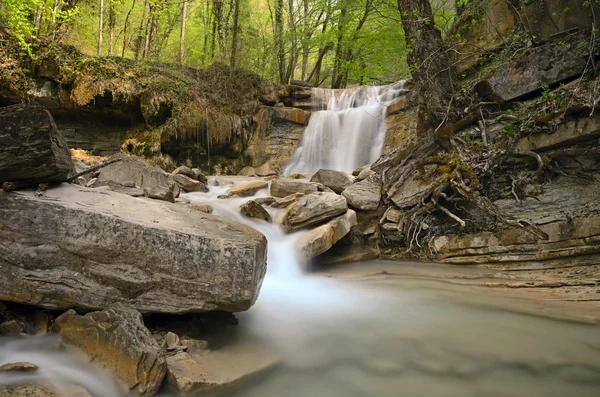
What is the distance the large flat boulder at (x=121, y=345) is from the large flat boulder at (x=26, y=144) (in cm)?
136

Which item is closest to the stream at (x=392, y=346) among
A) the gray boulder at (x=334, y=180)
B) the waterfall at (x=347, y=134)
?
the gray boulder at (x=334, y=180)

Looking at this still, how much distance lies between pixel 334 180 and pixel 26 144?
17.1 feet

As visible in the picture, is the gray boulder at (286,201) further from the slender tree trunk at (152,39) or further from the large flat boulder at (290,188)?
the slender tree trunk at (152,39)

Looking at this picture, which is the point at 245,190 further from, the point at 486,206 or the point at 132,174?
the point at 486,206

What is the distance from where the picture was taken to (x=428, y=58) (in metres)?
5.41

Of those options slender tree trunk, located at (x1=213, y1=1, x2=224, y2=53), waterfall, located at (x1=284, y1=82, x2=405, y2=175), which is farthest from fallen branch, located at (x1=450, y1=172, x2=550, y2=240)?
slender tree trunk, located at (x1=213, y1=1, x2=224, y2=53)

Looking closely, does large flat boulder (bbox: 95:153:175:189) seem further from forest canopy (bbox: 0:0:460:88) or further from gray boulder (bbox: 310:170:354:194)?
forest canopy (bbox: 0:0:460:88)

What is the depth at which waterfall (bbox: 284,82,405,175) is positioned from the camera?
10.4m

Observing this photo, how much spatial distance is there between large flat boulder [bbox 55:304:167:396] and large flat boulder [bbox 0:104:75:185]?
136 cm

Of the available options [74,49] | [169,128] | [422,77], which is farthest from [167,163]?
[422,77]

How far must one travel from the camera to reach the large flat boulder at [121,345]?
82.5 inches

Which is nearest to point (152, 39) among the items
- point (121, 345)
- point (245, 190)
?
point (245, 190)

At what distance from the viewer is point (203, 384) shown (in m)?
2.16

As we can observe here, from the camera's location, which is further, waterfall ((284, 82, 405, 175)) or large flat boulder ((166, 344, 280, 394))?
waterfall ((284, 82, 405, 175))
